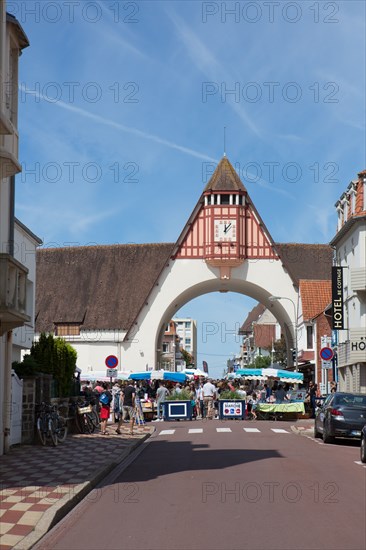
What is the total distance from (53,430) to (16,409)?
1104 millimetres

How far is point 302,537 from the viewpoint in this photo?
28.8ft

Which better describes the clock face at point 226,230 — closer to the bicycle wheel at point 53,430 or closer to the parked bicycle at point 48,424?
the parked bicycle at point 48,424

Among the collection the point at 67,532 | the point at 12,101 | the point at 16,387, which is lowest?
the point at 67,532

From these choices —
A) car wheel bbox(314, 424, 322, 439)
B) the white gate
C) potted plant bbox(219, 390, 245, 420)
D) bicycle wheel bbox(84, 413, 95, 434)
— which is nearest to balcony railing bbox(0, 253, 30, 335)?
the white gate

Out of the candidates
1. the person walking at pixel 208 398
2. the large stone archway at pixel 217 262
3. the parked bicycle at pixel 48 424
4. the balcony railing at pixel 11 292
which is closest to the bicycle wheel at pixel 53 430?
the parked bicycle at pixel 48 424

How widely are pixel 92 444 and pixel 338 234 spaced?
30.8 metres

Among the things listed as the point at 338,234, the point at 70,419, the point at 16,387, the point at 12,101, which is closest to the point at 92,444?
the point at 16,387

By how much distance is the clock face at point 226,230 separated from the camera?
6125cm

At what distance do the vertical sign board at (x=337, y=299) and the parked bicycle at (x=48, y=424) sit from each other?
90.6 feet

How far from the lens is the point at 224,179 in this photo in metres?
62.8

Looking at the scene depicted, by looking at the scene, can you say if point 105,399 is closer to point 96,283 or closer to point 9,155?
point 9,155

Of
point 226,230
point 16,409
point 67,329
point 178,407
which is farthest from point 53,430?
point 67,329

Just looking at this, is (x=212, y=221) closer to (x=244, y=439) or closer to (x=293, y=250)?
(x=293, y=250)

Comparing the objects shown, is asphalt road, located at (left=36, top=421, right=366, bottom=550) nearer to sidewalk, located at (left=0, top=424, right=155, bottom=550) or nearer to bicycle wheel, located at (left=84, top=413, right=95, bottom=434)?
sidewalk, located at (left=0, top=424, right=155, bottom=550)
